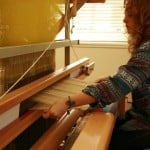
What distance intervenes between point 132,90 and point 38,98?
14.0 inches

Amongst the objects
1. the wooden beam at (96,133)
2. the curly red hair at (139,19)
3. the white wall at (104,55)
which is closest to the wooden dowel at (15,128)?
the wooden beam at (96,133)

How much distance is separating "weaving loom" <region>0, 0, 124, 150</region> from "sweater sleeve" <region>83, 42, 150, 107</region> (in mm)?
78

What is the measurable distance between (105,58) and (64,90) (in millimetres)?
1958

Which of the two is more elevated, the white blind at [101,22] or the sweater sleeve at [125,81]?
the white blind at [101,22]

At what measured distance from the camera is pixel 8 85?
1062 mm

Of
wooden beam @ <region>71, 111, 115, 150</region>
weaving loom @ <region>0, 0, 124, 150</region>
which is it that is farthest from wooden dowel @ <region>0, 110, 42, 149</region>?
wooden beam @ <region>71, 111, 115, 150</region>

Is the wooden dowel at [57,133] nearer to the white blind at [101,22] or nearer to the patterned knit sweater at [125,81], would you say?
the patterned knit sweater at [125,81]

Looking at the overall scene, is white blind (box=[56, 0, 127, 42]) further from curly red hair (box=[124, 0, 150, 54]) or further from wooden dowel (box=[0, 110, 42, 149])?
wooden dowel (box=[0, 110, 42, 149])

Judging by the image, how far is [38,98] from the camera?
3.63 feet

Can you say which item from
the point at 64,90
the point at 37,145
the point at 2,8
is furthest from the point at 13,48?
the point at 64,90

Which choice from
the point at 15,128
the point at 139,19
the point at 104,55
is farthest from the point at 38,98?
the point at 104,55

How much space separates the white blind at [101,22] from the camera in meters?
3.13

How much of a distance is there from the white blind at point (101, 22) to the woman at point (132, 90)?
1.89 metres

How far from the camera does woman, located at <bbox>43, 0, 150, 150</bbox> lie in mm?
1053
